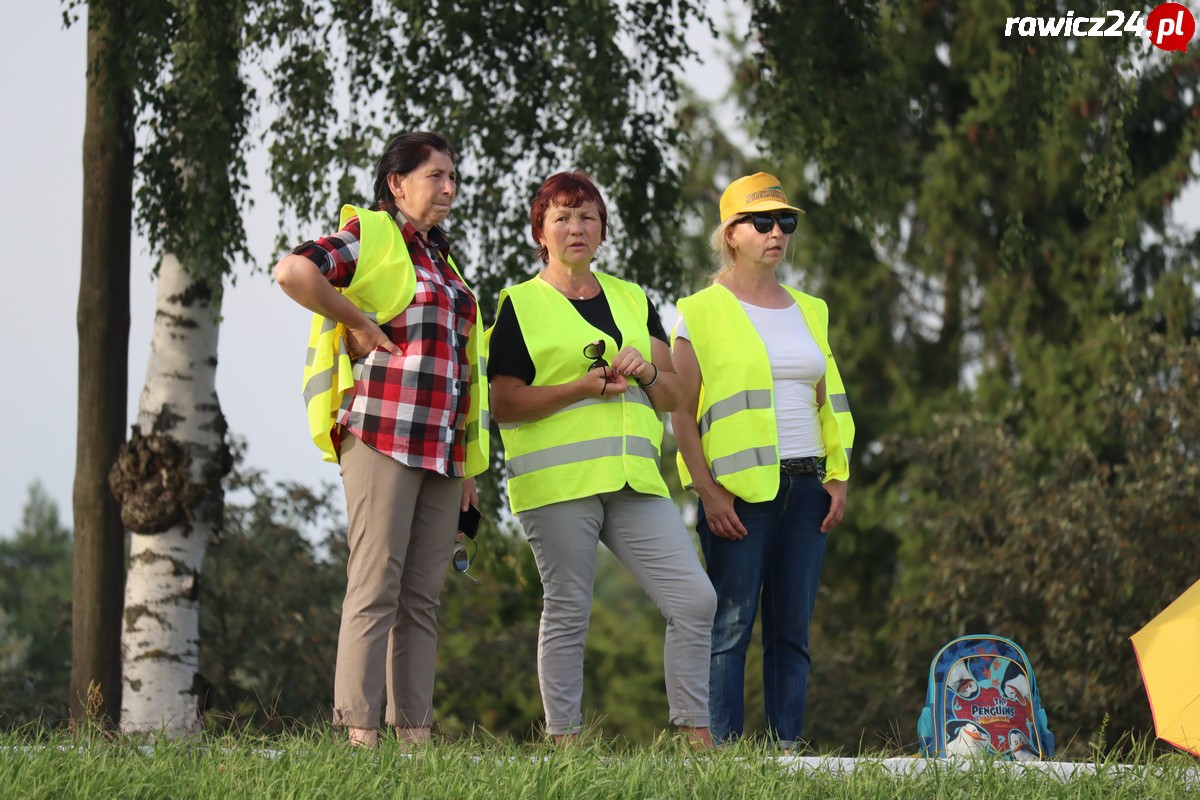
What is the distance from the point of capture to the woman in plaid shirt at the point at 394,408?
14.8 feet

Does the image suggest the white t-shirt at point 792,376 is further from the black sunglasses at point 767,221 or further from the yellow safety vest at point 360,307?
the yellow safety vest at point 360,307

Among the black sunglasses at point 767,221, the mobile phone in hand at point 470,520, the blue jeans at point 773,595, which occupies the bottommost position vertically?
the blue jeans at point 773,595

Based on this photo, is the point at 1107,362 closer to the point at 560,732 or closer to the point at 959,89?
the point at 959,89

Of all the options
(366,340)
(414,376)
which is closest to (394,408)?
(414,376)

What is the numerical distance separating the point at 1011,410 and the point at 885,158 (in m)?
7.34

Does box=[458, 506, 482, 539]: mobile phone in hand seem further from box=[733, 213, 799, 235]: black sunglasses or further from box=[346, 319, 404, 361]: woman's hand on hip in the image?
box=[733, 213, 799, 235]: black sunglasses

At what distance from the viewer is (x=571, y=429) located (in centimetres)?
484

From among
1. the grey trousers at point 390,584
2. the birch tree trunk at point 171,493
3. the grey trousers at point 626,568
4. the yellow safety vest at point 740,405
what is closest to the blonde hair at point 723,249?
the yellow safety vest at point 740,405

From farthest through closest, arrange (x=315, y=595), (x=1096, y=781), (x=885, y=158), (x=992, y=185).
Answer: (x=992, y=185) < (x=315, y=595) < (x=885, y=158) < (x=1096, y=781)

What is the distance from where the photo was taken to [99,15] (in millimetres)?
8203

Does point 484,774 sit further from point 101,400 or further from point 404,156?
point 101,400

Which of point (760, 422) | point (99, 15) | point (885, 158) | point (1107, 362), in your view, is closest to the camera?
point (760, 422)

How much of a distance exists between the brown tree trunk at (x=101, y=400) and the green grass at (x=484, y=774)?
472cm

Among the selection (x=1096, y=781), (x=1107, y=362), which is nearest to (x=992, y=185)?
(x=1107, y=362)
